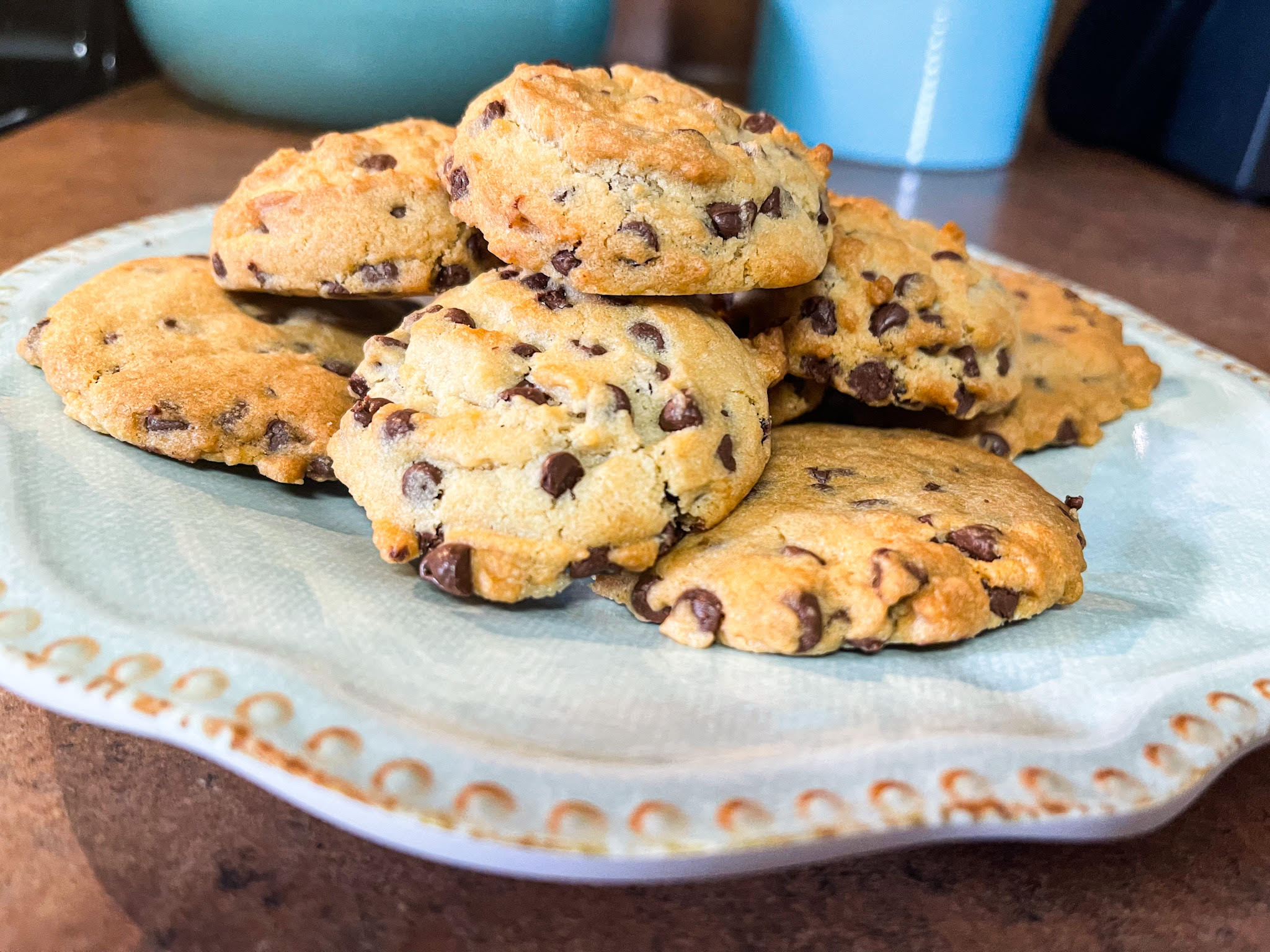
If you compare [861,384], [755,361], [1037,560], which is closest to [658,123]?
[755,361]

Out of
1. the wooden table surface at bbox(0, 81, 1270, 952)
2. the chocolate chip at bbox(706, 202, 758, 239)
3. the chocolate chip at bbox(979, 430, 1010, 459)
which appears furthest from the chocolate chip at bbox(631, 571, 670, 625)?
the chocolate chip at bbox(979, 430, 1010, 459)

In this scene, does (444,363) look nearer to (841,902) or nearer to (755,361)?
(755,361)

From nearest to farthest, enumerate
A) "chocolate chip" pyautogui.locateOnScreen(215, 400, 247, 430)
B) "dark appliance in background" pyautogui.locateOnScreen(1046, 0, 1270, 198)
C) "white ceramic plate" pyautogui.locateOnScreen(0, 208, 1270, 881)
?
1. "white ceramic plate" pyautogui.locateOnScreen(0, 208, 1270, 881)
2. "chocolate chip" pyautogui.locateOnScreen(215, 400, 247, 430)
3. "dark appliance in background" pyautogui.locateOnScreen(1046, 0, 1270, 198)

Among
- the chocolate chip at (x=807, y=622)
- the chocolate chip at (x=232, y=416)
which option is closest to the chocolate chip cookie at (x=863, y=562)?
the chocolate chip at (x=807, y=622)

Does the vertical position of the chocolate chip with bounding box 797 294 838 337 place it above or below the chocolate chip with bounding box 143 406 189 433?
above

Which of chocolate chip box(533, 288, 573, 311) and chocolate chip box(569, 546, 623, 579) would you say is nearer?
chocolate chip box(569, 546, 623, 579)

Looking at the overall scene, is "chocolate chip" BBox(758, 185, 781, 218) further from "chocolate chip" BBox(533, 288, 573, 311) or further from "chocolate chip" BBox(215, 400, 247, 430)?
"chocolate chip" BBox(215, 400, 247, 430)

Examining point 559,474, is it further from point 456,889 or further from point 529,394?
point 456,889
